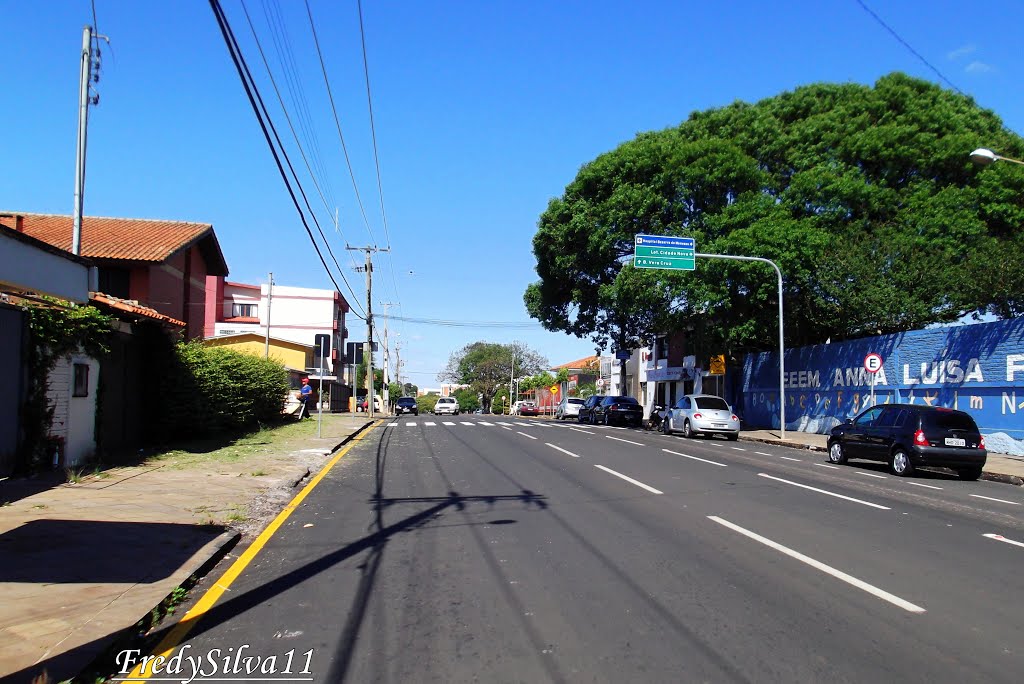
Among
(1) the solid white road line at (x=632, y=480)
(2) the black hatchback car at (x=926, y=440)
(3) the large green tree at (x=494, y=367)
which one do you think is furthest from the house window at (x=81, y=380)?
(3) the large green tree at (x=494, y=367)

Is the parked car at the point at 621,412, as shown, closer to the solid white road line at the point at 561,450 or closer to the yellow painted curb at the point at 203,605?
the solid white road line at the point at 561,450

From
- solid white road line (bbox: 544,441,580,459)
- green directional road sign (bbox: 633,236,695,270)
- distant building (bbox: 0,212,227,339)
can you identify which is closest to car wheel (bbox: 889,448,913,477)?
solid white road line (bbox: 544,441,580,459)

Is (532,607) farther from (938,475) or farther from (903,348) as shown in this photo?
(903,348)

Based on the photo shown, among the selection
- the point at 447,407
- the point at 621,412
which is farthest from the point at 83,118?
the point at 447,407

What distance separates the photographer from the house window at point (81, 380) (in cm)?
1316

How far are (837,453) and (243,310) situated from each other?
162 ft

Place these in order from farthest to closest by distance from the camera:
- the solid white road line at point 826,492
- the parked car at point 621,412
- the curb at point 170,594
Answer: the parked car at point 621,412 → the solid white road line at point 826,492 → the curb at point 170,594

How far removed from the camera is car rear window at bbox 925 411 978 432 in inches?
619

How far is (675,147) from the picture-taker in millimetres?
31078

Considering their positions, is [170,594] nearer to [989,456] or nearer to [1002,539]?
[1002,539]

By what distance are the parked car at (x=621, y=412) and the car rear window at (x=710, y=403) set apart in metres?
10.1

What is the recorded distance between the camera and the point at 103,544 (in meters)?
7.38

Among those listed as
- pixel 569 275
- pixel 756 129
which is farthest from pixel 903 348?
pixel 569 275

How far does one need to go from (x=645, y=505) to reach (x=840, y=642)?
5595mm
